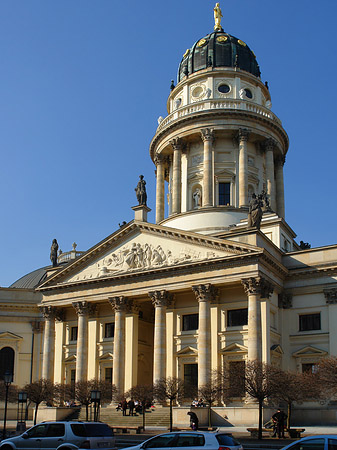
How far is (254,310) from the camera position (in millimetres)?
42625

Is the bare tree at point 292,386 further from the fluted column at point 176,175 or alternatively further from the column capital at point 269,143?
the column capital at point 269,143

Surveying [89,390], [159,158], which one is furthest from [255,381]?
[159,158]

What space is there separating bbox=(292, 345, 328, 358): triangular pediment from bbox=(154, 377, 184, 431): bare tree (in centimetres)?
939

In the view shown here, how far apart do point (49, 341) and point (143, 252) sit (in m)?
12.2

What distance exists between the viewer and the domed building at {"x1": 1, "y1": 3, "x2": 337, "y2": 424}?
4450 cm

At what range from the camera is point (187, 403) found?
45312 millimetres

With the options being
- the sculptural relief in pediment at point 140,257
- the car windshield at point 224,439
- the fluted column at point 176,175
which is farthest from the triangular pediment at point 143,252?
the car windshield at point 224,439

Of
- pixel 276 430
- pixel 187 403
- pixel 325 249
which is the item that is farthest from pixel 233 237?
pixel 276 430

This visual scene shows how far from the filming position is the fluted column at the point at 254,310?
4178 centimetres

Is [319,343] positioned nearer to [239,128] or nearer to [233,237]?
[233,237]

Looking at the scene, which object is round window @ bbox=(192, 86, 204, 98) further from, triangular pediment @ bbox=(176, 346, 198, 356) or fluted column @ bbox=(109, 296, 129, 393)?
triangular pediment @ bbox=(176, 346, 198, 356)

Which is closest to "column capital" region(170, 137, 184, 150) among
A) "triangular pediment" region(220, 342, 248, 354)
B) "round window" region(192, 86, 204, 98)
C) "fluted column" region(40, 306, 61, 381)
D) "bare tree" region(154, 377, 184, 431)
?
"round window" region(192, 86, 204, 98)

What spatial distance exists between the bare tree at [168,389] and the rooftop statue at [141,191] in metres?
15.7

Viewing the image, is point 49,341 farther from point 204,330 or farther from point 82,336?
point 204,330
